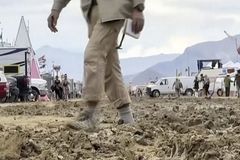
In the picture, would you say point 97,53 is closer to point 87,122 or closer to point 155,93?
point 87,122

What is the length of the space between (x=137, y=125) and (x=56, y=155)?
5.57 feet

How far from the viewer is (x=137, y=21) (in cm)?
521

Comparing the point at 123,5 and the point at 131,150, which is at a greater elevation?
the point at 123,5

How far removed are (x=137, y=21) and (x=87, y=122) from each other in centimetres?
93

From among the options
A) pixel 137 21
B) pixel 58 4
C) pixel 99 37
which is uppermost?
pixel 58 4

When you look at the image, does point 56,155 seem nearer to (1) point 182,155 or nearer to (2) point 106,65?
(1) point 182,155

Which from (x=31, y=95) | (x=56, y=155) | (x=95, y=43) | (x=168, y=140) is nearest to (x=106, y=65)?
(x=95, y=43)

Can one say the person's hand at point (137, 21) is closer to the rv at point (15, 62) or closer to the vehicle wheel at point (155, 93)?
the rv at point (15, 62)

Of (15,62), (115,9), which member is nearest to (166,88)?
(15,62)

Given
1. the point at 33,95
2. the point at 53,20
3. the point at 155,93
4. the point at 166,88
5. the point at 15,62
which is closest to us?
the point at 53,20

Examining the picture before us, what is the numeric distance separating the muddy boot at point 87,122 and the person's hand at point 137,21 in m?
0.76

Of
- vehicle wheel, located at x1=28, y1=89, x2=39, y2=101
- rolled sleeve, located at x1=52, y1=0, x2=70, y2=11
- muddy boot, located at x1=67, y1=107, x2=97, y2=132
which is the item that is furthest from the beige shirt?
vehicle wheel, located at x1=28, y1=89, x2=39, y2=101

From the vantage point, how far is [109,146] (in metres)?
4.18

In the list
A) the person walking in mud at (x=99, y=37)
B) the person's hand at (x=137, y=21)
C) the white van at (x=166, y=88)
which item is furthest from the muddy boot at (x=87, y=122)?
the white van at (x=166, y=88)
